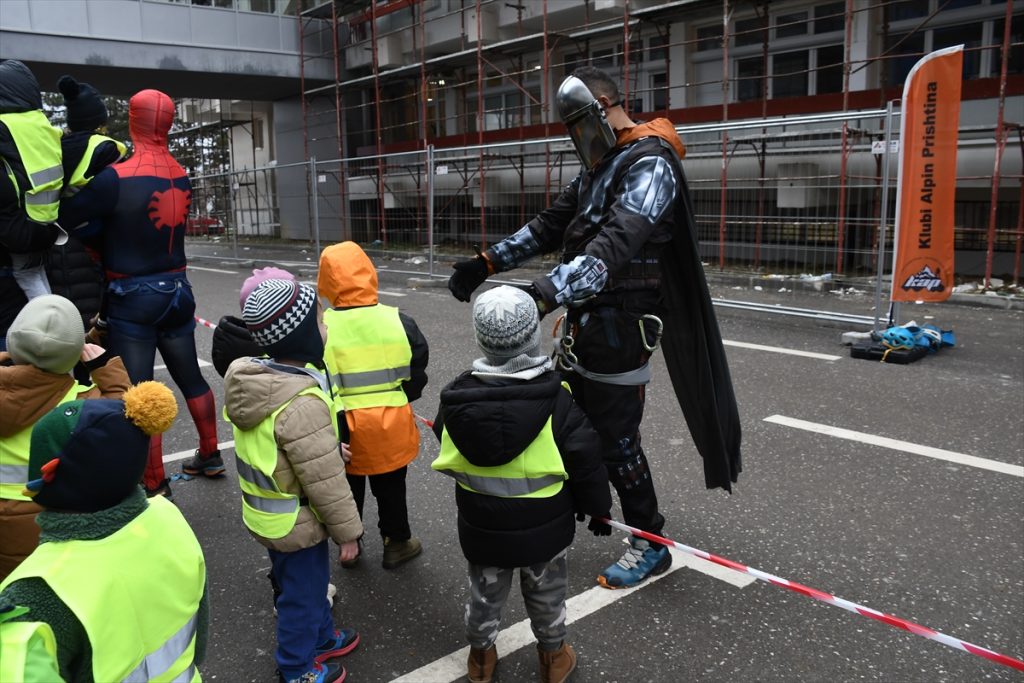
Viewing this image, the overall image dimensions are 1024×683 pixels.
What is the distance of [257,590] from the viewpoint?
336cm

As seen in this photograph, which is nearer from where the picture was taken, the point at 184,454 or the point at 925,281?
the point at 184,454

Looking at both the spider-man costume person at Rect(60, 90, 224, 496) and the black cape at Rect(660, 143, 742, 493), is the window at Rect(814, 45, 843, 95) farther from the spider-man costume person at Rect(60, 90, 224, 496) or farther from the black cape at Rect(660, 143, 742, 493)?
the spider-man costume person at Rect(60, 90, 224, 496)

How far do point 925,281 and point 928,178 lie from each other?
888 mm

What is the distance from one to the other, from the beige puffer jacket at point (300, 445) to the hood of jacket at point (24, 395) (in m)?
0.62

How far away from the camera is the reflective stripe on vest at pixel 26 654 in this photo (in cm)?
126

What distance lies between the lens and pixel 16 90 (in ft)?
11.7

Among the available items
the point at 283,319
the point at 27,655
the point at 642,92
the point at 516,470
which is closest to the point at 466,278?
the point at 283,319

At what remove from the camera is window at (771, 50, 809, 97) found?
14.9 metres

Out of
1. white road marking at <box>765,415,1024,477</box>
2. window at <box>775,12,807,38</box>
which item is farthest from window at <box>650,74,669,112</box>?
white road marking at <box>765,415,1024,477</box>

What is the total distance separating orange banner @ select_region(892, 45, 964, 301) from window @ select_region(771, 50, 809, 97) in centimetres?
847

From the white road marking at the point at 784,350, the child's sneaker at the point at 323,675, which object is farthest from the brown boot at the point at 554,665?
the white road marking at the point at 784,350

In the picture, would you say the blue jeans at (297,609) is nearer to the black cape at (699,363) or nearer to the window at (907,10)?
the black cape at (699,363)

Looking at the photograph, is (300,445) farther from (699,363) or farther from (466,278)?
(699,363)

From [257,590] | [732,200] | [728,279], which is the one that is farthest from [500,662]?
[732,200]
